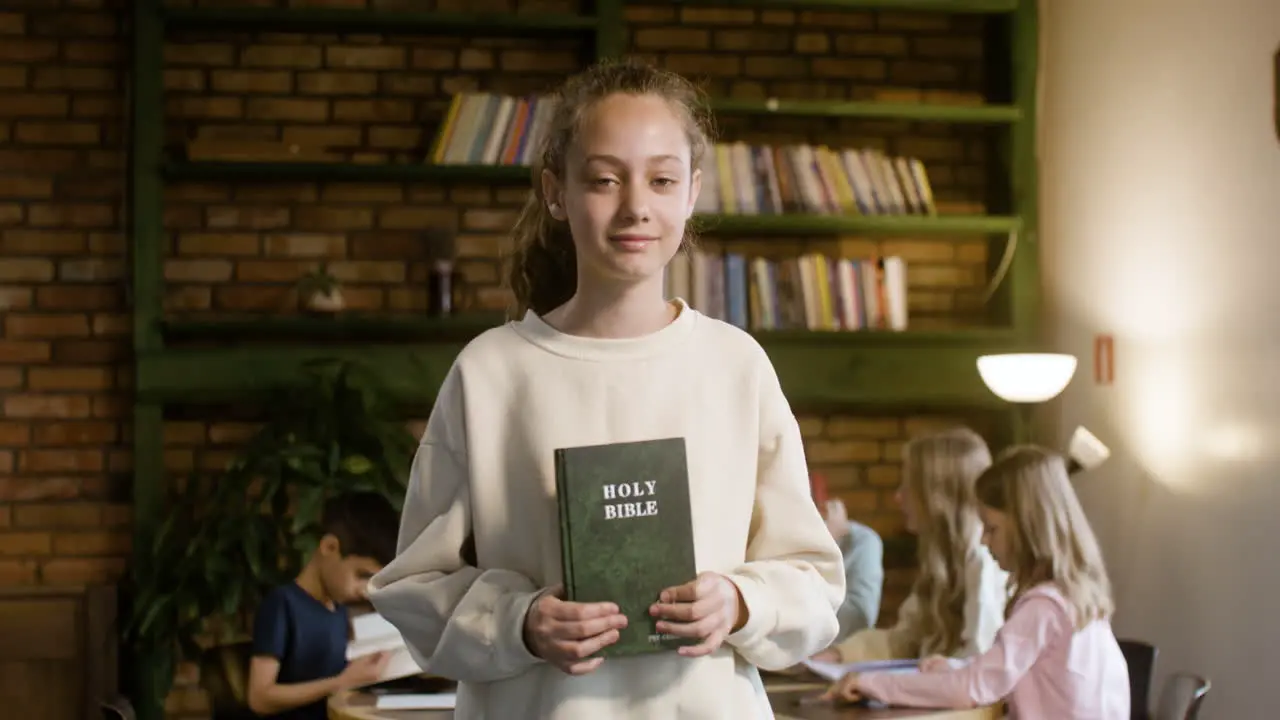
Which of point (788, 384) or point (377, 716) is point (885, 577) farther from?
point (377, 716)

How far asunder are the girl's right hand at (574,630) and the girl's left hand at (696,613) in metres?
0.03

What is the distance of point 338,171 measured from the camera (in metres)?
4.32

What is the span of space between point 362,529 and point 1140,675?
5.73 ft

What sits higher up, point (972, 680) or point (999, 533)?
point (999, 533)

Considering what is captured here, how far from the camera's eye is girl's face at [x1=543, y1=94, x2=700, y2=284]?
1257mm

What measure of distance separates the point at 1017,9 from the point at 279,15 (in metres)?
2.31

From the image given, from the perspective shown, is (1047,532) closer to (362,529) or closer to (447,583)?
(362,529)

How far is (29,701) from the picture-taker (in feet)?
14.1

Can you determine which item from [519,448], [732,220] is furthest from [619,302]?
[732,220]

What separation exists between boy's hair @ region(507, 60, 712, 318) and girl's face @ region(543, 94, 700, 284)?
0.07ft

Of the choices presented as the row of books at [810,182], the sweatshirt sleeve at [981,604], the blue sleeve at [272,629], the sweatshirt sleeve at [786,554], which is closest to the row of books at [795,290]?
the row of books at [810,182]

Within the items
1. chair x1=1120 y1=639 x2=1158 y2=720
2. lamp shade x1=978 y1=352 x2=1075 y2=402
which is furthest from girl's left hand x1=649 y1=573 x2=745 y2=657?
lamp shade x1=978 y1=352 x2=1075 y2=402

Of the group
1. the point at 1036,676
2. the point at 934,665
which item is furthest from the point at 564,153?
the point at 1036,676

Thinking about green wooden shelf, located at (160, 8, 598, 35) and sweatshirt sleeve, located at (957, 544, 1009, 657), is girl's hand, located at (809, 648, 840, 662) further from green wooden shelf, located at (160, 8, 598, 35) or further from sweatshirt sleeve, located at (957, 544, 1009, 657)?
green wooden shelf, located at (160, 8, 598, 35)
